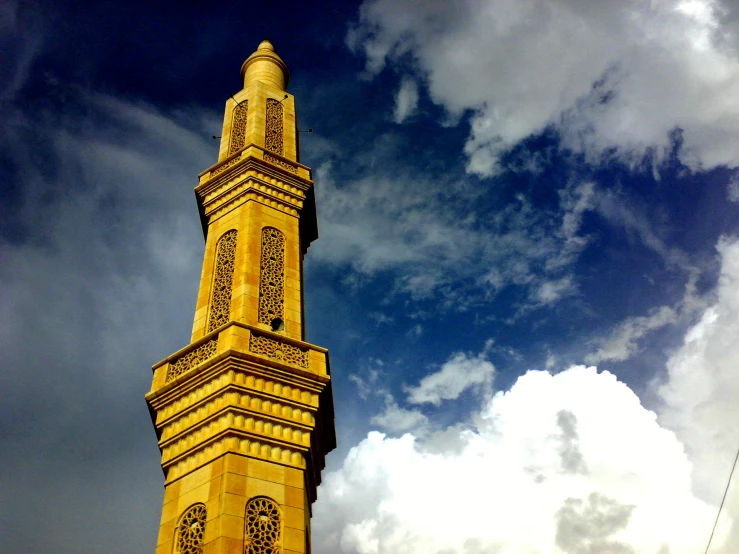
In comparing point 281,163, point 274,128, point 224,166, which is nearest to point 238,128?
point 274,128

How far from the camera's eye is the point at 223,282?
35.8 ft

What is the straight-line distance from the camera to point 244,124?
1405 centimetres

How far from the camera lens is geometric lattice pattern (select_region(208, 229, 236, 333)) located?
→ 409 inches

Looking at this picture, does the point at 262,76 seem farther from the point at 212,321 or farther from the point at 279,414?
the point at 279,414

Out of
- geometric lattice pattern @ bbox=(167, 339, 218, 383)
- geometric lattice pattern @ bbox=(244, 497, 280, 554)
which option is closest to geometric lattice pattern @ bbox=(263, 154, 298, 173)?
geometric lattice pattern @ bbox=(167, 339, 218, 383)

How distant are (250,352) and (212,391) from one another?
2.33ft

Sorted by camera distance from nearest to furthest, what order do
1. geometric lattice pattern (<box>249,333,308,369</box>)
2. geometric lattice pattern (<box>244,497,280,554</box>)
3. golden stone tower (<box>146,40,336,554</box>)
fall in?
geometric lattice pattern (<box>244,497,280,554</box>) < golden stone tower (<box>146,40,336,554</box>) < geometric lattice pattern (<box>249,333,308,369</box>)

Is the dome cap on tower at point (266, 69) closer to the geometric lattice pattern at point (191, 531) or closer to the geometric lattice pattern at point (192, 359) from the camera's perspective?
the geometric lattice pattern at point (192, 359)

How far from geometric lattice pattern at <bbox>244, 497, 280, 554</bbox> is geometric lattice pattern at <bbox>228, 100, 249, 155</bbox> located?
7396 mm

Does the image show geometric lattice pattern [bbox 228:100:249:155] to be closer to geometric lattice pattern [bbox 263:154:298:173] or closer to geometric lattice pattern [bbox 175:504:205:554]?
geometric lattice pattern [bbox 263:154:298:173]

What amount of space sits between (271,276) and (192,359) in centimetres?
190

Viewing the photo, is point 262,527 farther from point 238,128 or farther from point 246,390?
point 238,128

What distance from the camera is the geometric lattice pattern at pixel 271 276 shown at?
1040cm

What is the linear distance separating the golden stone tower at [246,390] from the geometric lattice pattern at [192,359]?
0.02 m
